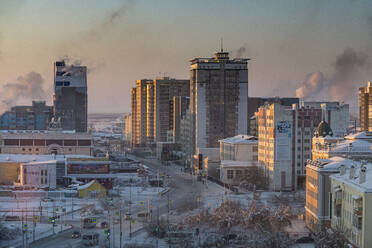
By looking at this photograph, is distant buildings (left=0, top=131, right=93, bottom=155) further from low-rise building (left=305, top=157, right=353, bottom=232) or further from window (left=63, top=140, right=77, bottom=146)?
low-rise building (left=305, top=157, right=353, bottom=232)

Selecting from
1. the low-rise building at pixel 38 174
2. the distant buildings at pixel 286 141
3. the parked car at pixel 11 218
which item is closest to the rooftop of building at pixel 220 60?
the distant buildings at pixel 286 141

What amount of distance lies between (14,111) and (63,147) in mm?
66824

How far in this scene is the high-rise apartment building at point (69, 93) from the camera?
14475 cm

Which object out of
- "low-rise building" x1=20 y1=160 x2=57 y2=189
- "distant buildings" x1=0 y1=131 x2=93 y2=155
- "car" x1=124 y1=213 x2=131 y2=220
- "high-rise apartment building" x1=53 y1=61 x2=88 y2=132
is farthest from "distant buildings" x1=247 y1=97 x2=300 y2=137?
"car" x1=124 y1=213 x2=131 y2=220

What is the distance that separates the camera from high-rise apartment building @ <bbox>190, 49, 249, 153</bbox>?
101m

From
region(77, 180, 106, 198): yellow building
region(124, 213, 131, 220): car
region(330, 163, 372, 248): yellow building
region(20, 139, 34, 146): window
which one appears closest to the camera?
region(330, 163, 372, 248): yellow building

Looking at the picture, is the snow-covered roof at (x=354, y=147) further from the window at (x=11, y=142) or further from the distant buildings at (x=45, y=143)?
the window at (x=11, y=142)

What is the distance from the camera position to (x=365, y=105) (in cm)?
16125

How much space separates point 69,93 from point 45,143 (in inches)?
2107

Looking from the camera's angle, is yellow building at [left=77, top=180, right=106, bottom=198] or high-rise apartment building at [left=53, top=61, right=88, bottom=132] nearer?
yellow building at [left=77, top=180, right=106, bottom=198]

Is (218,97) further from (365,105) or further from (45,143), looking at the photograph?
(365,105)

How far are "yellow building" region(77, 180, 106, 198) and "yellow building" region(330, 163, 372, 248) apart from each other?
2678 centimetres

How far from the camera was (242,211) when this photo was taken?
54438 millimetres

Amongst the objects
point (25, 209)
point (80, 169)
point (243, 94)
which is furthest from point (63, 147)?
point (25, 209)
